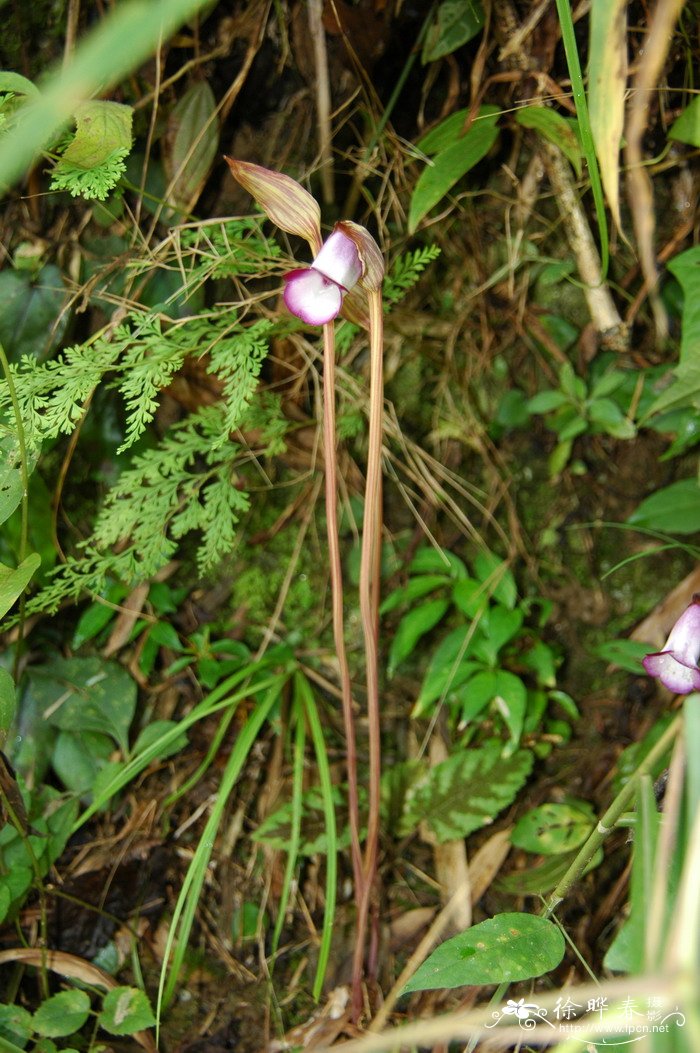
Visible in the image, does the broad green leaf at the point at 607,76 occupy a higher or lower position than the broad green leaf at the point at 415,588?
higher

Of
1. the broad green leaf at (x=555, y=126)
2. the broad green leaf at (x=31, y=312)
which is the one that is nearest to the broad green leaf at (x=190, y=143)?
the broad green leaf at (x=31, y=312)

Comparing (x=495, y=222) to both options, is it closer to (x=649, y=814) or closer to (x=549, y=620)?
(x=549, y=620)

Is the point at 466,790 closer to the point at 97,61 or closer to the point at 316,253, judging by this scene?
the point at 316,253

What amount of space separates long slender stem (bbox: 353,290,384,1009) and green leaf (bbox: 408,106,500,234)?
0.28 m

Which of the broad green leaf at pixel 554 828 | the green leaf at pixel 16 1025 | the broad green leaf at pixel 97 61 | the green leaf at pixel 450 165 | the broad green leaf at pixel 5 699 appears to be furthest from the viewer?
the broad green leaf at pixel 554 828

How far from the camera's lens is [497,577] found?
4.87ft

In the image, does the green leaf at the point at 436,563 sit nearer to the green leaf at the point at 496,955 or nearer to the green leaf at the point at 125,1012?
the green leaf at the point at 496,955

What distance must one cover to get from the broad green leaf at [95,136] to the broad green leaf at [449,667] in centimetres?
93

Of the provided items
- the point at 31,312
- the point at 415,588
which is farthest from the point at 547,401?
the point at 31,312

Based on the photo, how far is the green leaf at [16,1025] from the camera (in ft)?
3.69

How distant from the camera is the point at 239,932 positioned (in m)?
1.37

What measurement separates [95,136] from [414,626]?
3.01ft

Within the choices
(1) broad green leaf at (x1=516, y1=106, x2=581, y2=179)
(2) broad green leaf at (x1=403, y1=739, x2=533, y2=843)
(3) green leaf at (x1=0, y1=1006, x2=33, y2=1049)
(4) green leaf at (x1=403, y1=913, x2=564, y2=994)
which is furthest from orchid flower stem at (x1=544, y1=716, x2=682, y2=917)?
(1) broad green leaf at (x1=516, y1=106, x2=581, y2=179)

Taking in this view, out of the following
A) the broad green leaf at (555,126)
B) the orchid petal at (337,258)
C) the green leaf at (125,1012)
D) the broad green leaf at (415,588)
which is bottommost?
the green leaf at (125,1012)
